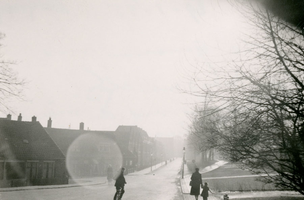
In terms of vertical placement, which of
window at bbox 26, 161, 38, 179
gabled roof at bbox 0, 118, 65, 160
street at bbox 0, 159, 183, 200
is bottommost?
street at bbox 0, 159, 183, 200

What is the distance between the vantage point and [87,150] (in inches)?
1836

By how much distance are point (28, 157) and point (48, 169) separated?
266 cm

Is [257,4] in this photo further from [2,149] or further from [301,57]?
[2,149]

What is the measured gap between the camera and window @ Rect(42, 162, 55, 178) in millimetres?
28066

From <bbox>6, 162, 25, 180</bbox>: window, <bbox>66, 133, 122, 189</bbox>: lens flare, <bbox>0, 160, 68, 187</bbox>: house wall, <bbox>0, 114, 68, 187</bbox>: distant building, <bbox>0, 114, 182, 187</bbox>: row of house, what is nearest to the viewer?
<bbox>0, 160, 68, 187</bbox>: house wall

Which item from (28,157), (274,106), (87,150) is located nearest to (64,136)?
(87,150)

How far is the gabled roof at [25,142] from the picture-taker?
84.8 ft

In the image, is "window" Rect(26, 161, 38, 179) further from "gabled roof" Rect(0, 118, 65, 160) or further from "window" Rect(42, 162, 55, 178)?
"window" Rect(42, 162, 55, 178)

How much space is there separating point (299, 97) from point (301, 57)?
0.82 metres

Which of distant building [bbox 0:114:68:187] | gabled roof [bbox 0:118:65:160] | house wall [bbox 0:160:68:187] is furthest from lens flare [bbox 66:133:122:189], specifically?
gabled roof [bbox 0:118:65:160]

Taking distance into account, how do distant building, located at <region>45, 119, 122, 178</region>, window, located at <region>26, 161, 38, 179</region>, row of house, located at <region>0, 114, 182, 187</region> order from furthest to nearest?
distant building, located at <region>45, 119, 122, 178</region> → window, located at <region>26, 161, 38, 179</region> → row of house, located at <region>0, 114, 182, 187</region>

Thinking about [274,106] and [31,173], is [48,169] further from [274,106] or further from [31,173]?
[274,106]

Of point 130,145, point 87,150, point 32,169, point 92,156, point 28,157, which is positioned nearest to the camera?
point 28,157

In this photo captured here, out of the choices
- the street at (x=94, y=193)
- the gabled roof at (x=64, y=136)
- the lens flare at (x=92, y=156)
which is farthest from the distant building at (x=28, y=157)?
the gabled roof at (x=64, y=136)
